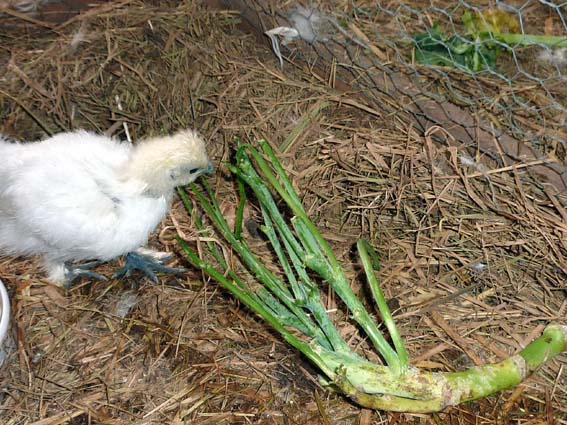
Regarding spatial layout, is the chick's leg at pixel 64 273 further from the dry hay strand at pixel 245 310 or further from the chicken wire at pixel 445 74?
the chicken wire at pixel 445 74

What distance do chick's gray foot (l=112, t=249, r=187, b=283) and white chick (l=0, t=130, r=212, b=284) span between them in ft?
0.50

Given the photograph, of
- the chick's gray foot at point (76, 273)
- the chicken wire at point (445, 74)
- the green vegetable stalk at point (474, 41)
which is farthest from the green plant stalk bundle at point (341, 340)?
the green vegetable stalk at point (474, 41)

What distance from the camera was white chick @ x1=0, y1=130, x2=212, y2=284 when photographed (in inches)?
84.9

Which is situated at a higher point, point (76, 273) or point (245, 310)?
point (76, 273)

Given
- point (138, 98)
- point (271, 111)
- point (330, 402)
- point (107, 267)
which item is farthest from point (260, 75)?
point (330, 402)

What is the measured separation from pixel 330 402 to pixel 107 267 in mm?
1077

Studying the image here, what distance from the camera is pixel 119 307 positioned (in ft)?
7.84

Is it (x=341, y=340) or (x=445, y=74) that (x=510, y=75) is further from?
(x=341, y=340)

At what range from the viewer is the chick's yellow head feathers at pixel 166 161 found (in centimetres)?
219

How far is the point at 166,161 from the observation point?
2.19m

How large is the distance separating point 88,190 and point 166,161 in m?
0.29

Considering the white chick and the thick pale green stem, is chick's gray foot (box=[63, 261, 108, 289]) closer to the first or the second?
the white chick

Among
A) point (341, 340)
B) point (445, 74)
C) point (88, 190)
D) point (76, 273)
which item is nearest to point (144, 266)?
point (76, 273)

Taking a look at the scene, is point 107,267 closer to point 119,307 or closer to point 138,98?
point 119,307
